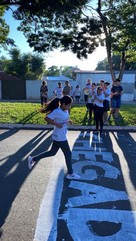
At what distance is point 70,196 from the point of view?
14.9 ft

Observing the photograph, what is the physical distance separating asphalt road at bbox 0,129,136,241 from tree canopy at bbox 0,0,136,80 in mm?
9088

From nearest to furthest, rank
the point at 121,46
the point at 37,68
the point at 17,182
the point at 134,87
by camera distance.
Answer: the point at 17,182 → the point at 121,46 → the point at 134,87 → the point at 37,68

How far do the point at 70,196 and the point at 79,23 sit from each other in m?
14.7

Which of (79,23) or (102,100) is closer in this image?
(102,100)

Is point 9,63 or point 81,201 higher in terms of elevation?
point 9,63

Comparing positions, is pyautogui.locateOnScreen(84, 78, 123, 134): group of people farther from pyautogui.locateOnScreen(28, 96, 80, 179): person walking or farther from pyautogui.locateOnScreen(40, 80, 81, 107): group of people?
pyautogui.locateOnScreen(28, 96, 80, 179): person walking

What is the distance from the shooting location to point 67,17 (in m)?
16.4

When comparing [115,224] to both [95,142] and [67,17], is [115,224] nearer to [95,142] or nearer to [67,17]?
[95,142]

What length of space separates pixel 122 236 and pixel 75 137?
5848 mm

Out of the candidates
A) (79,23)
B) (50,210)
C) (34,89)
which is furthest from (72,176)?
(34,89)

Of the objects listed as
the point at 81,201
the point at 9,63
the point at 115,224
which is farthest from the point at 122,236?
the point at 9,63

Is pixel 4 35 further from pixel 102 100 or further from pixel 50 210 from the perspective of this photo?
pixel 50 210

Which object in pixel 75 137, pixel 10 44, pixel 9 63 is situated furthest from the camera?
pixel 9 63

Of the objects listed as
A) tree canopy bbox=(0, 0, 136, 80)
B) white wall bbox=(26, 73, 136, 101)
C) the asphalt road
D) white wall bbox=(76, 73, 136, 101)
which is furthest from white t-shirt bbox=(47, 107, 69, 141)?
white wall bbox=(76, 73, 136, 101)
